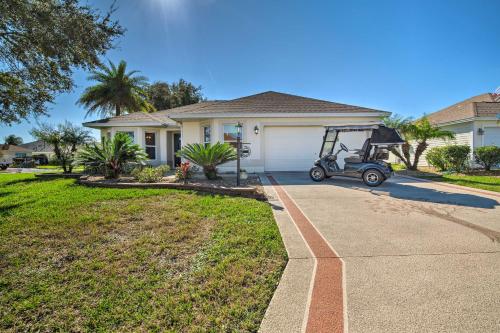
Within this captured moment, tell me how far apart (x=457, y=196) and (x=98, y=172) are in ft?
39.9

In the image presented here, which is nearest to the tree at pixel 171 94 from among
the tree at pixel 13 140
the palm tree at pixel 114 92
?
the palm tree at pixel 114 92

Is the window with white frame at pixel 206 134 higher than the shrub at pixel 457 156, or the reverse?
the window with white frame at pixel 206 134

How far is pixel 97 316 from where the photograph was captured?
81.7 inches

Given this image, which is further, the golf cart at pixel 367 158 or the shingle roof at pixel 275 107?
the shingle roof at pixel 275 107

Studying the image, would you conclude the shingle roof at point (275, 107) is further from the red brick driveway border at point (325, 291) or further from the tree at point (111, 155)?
the red brick driveway border at point (325, 291)

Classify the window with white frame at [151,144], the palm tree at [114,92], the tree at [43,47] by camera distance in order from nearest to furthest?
the tree at [43,47]
the window with white frame at [151,144]
the palm tree at [114,92]

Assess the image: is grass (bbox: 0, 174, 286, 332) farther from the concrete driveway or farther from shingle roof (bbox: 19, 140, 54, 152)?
shingle roof (bbox: 19, 140, 54, 152)

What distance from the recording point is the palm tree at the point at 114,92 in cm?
2278

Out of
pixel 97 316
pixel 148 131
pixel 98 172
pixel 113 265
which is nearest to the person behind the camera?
pixel 97 316

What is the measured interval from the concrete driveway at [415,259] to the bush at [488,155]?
735cm

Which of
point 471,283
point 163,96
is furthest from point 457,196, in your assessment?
point 163,96

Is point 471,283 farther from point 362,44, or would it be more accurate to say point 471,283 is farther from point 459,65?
point 459,65

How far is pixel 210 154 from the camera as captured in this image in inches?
312

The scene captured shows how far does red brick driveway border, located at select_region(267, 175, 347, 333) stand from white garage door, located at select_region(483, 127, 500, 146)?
14.8 metres
